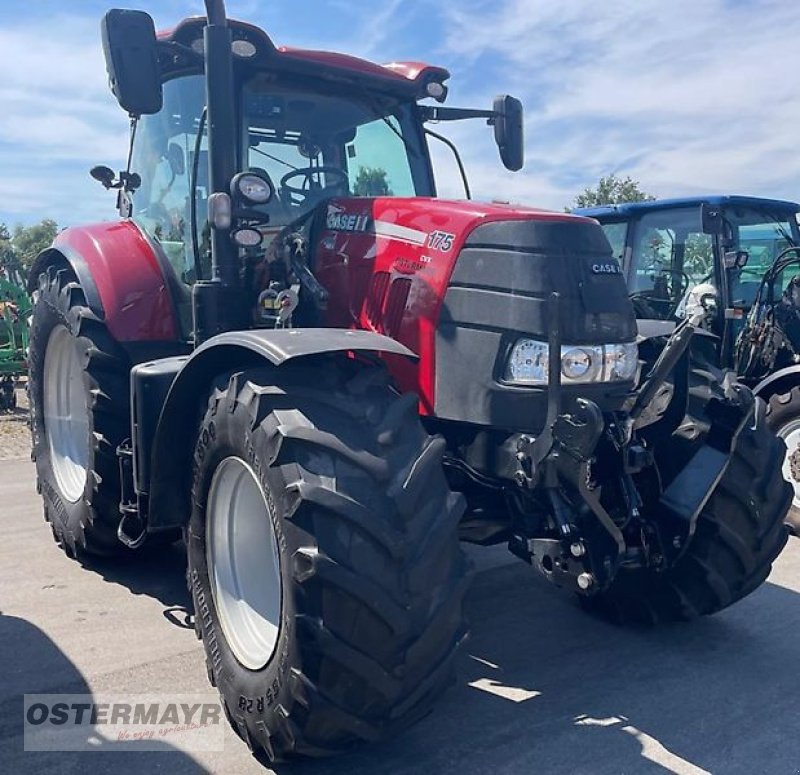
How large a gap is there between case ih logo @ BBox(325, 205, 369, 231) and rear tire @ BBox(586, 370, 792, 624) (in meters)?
1.56

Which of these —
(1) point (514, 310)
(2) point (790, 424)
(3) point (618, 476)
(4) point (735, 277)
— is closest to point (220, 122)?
(1) point (514, 310)

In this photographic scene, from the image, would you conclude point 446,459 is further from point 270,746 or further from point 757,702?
point 757,702

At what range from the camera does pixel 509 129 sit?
4.52 metres

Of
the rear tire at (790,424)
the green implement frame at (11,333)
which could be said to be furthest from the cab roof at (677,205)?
the green implement frame at (11,333)

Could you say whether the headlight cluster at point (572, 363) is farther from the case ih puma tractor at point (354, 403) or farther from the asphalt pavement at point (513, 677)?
the asphalt pavement at point (513, 677)

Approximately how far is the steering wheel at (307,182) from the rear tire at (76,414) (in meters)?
1.12

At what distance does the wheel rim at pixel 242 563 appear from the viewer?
116 inches

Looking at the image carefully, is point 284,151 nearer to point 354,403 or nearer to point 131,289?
point 131,289

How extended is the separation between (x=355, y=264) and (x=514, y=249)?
76 cm

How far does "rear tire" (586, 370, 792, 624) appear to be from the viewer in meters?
3.49

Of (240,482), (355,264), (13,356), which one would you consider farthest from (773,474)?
(13,356)

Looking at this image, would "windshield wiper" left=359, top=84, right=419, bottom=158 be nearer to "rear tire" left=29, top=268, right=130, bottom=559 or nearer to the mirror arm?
the mirror arm

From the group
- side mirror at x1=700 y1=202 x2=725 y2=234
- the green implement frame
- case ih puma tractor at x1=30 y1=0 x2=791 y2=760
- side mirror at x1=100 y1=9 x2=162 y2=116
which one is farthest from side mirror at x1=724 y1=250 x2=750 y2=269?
the green implement frame

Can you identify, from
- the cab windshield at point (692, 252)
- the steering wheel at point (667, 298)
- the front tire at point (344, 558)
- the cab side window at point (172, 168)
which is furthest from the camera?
the steering wheel at point (667, 298)
